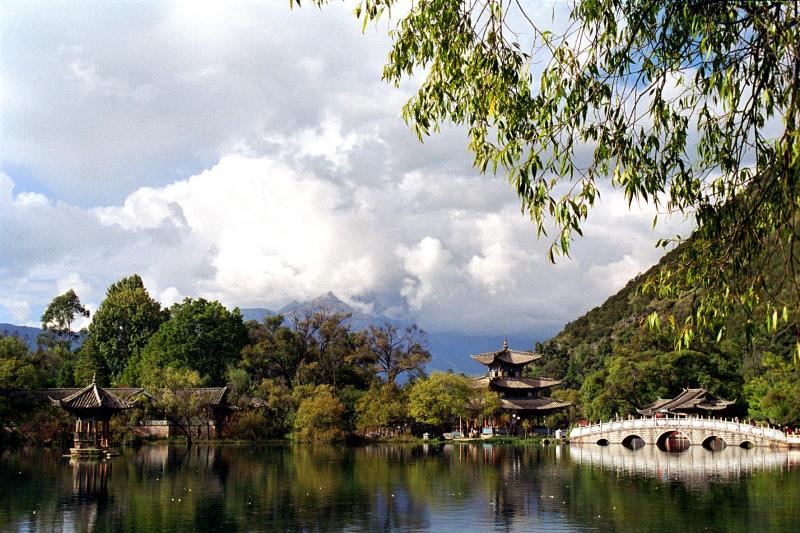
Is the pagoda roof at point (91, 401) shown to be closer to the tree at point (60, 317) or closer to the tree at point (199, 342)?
the tree at point (199, 342)

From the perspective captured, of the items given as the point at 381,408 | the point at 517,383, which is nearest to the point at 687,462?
the point at 381,408

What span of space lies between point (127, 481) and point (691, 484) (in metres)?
18.4

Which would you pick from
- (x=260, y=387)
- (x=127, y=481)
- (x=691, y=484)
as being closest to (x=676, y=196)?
(x=691, y=484)

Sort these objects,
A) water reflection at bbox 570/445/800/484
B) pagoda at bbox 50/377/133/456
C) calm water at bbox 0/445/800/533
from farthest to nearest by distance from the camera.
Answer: pagoda at bbox 50/377/133/456 → water reflection at bbox 570/445/800/484 → calm water at bbox 0/445/800/533

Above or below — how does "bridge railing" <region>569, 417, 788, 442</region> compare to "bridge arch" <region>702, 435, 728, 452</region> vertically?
above

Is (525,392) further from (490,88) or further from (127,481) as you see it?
(490,88)

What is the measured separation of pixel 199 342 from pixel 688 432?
34524mm

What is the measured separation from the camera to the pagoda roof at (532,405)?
196 ft

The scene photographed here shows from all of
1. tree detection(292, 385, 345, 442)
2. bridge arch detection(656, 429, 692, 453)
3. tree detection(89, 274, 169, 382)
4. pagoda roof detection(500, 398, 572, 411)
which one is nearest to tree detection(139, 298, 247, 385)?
tree detection(89, 274, 169, 382)

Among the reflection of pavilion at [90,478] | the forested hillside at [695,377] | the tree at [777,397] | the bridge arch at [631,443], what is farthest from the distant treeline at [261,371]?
the tree at [777,397]

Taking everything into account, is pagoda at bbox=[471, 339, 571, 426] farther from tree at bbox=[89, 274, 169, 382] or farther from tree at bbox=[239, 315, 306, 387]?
tree at bbox=[89, 274, 169, 382]

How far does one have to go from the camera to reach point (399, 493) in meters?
23.9

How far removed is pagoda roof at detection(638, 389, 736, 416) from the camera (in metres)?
53.4

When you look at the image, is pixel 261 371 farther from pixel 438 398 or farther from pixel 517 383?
pixel 517 383
